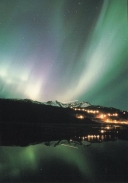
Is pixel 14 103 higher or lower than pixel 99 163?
higher

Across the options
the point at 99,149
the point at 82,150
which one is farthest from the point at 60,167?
the point at 99,149

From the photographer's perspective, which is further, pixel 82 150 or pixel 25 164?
pixel 82 150

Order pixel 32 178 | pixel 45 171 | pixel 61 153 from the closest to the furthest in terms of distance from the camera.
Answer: pixel 32 178, pixel 45 171, pixel 61 153

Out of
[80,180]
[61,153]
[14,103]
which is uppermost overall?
[14,103]

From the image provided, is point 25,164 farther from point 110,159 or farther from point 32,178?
point 110,159

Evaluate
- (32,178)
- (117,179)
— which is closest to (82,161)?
(117,179)

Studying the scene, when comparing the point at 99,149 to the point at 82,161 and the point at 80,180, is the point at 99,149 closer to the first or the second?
the point at 82,161

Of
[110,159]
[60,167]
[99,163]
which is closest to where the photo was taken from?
[60,167]
